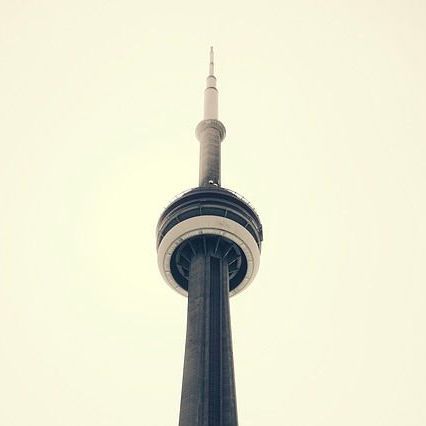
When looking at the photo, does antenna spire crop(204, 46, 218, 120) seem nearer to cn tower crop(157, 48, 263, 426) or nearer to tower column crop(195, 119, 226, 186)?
tower column crop(195, 119, 226, 186)

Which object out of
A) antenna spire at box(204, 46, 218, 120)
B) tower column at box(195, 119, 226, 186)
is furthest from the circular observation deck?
antenna spire at box(204, 46, 218, 120)

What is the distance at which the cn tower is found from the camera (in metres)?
51.7

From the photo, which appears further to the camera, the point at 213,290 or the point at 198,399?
the point at 213,290

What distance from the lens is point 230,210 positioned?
64.4 metres

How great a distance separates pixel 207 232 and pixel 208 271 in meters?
4.21

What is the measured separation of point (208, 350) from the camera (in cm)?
5456

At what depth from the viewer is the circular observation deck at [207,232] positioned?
6341 cm

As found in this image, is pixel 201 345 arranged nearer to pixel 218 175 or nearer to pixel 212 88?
A: pixel 218 175

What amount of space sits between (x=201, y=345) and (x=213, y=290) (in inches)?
276

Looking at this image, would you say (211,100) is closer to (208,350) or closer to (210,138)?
(210,138)

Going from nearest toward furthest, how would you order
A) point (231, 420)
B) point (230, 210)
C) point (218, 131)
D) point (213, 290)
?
1. point (231, 420)
2. point (213, 290)
3. point (230, 210)
4. point (218, 131)

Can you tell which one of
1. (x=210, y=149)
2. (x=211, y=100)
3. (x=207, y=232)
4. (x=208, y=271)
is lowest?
(x=208, y=271)

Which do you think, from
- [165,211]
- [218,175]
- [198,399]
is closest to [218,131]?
[218,175]

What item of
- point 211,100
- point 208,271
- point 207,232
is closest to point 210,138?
point 211,100
